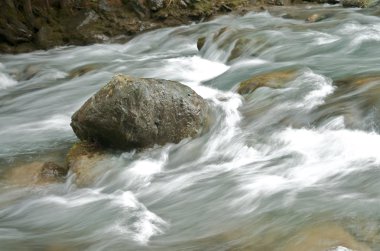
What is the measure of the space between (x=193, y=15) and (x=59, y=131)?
8122 millimetres

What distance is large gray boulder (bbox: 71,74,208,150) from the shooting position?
6.00m

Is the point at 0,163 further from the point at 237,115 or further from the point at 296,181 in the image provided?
the point at 296,181

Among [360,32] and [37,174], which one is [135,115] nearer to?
[37,174]

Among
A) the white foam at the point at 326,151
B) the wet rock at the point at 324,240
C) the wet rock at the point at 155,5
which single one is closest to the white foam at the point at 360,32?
the white foam at the point at 326,151

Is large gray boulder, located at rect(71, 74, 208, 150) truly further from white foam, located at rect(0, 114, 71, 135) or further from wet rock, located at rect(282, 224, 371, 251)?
wet rock, located at rect(282, 224, 371, 251)

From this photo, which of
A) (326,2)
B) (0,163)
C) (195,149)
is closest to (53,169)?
(0,163)

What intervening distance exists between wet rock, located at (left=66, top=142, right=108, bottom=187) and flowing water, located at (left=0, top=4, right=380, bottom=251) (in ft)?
0.28

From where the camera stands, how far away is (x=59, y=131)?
7.61m

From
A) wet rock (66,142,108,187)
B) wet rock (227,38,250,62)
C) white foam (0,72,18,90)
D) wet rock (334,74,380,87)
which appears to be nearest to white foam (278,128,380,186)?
wet rock (334,74,380,87)

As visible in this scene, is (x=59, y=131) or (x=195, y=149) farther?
(x=59, y=131)

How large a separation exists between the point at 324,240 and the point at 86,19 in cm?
1130

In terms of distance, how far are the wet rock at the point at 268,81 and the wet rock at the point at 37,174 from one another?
294 cm

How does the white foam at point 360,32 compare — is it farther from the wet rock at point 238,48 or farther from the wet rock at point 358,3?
the wet rock at point 358,3

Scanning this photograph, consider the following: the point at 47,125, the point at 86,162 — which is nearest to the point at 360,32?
the point at 47,125
